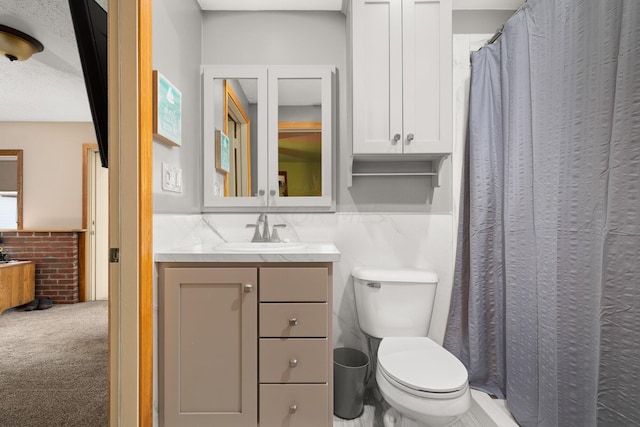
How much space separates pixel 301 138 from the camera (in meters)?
1.83

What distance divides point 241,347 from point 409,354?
0.74m

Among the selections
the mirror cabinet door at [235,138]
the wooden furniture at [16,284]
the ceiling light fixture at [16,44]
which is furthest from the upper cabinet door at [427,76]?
the wooden furniture at [16,284]

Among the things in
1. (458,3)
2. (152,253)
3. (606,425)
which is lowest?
(606,425)

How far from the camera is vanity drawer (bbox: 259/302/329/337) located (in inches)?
49.6

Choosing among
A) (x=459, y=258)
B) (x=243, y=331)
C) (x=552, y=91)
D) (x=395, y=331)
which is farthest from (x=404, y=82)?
(x=243, y=331)

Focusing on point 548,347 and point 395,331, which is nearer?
point 548,347

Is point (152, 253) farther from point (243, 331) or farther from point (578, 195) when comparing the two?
point (578, 195)

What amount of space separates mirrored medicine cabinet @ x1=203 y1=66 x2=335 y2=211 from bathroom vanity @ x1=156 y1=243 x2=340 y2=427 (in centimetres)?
64

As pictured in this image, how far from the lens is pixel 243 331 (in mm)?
1253

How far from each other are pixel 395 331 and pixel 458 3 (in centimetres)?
197

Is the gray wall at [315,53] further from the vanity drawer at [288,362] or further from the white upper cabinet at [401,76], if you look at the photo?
the vanity drawer at [288,362]

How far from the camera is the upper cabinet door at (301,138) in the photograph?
181 cm

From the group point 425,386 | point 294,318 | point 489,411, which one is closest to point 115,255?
point 294,318

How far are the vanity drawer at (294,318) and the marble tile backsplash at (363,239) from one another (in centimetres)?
60
